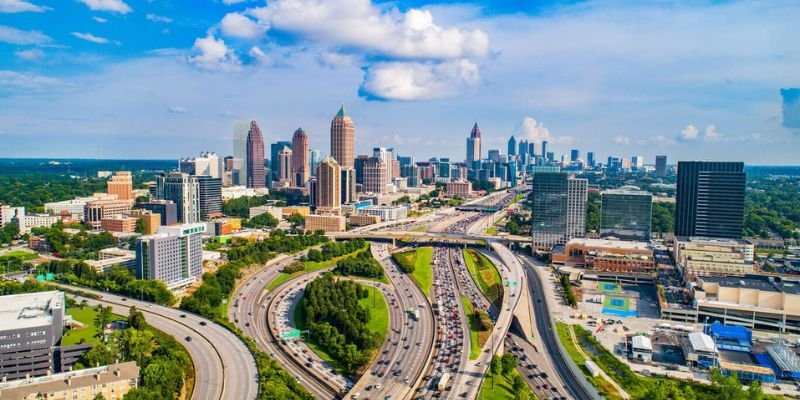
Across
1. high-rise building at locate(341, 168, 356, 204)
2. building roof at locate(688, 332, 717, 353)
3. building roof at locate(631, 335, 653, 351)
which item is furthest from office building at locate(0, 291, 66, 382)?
high-rise building at locate(341, 168, 356, 204)

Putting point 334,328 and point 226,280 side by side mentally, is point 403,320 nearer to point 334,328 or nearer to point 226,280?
point 334,328

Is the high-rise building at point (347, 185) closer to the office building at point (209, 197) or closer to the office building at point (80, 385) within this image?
the office building at point (209, 197)

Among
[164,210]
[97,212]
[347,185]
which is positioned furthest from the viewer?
[347,185]

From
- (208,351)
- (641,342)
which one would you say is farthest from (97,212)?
(641,342)

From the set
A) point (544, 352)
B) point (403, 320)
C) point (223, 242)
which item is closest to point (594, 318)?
point (544, 352)

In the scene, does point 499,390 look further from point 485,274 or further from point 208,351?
point 485,274

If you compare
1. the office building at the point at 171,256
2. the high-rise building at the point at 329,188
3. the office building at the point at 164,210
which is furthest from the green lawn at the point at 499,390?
the high-rise building at the point at 329,188
